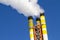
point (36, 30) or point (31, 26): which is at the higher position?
point (31, 26)

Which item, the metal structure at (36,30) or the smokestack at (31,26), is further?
the smokestack at (31,26)

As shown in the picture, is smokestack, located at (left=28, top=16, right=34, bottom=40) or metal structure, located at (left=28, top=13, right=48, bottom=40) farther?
smokestack, located at (left=28, top=16, right=34, bottom=40)

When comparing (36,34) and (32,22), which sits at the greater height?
(32,22)

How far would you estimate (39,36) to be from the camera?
46.5 meters

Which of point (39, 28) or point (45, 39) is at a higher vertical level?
point (39, 28)

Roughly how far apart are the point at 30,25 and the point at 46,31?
5.42 metres

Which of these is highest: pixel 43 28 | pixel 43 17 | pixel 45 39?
pixel 43 17

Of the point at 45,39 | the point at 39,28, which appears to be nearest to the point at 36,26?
the point at 39,28

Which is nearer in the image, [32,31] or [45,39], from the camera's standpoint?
[45,39]

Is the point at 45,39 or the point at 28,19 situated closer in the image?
the point at 45,39

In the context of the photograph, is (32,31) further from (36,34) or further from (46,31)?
(46,31)

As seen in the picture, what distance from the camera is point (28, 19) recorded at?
4728 cm

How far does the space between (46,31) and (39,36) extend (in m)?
3.06

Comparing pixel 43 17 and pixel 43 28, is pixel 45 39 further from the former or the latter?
pixel 43 17
